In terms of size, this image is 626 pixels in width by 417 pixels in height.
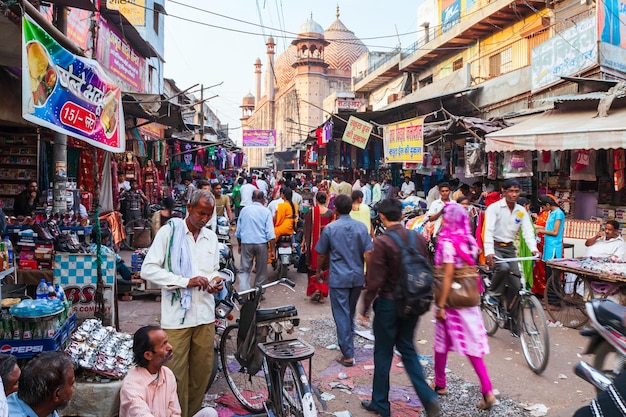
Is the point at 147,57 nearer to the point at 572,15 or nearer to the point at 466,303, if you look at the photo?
the point at 572,15

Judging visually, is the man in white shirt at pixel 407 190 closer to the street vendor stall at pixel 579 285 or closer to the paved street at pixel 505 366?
the street vendor stall at pixel 579 285

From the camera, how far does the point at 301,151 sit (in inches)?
1384

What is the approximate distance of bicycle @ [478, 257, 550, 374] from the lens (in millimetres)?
4934

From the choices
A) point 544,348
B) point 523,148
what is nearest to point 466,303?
point 544,348

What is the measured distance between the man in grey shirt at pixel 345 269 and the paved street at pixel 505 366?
1.21 ft

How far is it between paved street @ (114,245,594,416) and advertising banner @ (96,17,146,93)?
838 cm

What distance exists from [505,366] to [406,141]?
7591 mm

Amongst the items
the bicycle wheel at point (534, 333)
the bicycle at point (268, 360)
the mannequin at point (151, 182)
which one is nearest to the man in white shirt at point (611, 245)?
the bicycle wheel at point (534, 333)

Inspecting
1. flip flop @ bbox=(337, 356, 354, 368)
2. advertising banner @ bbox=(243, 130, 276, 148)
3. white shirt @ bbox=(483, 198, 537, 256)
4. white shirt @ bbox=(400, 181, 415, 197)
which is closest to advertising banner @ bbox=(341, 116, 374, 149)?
white shirt @ bbox=(400, 181, 415, 197)

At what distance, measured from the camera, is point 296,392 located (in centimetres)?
346

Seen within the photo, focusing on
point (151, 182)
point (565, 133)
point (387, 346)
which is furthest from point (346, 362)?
point (151, 182)

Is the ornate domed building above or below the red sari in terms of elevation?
above

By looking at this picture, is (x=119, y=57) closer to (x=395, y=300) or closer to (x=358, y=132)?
(x=358, y=132)

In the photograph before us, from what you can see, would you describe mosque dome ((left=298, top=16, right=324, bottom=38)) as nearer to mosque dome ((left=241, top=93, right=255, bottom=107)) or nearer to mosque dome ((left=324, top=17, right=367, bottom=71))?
mosque dome ((left=324, top=17, right=367, bottom=71))
